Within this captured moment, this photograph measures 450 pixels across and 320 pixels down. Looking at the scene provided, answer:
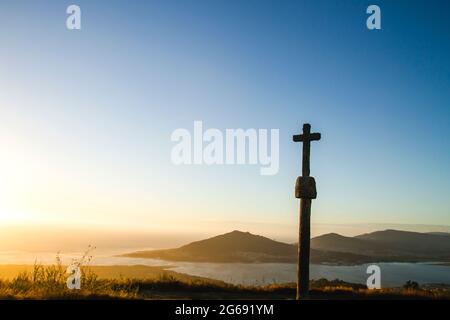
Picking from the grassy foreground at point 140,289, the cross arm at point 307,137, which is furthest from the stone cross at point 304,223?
the grassy foreground at point 140,289

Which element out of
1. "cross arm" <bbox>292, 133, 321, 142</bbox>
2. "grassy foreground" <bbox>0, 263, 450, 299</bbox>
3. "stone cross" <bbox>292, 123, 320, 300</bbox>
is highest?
"cross arm" <bbox>292, 133, 321, 142</bbox>

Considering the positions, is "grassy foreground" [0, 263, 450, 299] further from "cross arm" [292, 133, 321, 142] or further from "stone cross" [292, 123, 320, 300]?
"cross arm" [292, 133, 321, 142]

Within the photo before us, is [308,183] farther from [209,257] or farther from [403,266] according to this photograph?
[403,266]

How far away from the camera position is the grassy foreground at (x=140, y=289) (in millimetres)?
10727

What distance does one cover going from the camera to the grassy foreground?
422 inches

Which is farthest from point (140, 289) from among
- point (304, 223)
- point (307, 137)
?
point (307, 137)

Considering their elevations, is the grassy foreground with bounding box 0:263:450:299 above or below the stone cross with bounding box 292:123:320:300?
below

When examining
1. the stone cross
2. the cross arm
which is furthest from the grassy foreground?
the cross arm

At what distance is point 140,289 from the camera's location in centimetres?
1424

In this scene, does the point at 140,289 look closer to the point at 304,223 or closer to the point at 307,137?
the point at 304,223

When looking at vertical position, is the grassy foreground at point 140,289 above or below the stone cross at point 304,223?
below

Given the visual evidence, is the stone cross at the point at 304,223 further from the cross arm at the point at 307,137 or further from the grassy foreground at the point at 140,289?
the grassy foreground at the point at 140,289
